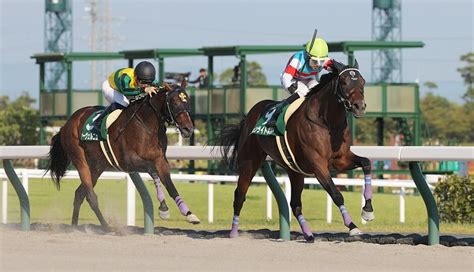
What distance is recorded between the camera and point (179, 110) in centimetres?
1127

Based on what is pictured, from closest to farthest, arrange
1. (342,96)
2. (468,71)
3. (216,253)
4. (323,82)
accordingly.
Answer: (216,253) → (342,96) → (323,82) → (468,71)

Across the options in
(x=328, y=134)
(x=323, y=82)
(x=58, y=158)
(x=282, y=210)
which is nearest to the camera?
(x=328, y=134)

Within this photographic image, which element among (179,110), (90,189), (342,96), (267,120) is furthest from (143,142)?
(342,96)

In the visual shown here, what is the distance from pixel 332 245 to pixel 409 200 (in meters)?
13.6

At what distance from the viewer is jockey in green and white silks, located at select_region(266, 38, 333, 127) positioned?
10.7 m

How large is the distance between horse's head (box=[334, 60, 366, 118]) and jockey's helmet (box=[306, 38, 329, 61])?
48cm

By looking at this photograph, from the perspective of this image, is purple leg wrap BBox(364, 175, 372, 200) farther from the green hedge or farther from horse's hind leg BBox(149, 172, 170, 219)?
the green hedge

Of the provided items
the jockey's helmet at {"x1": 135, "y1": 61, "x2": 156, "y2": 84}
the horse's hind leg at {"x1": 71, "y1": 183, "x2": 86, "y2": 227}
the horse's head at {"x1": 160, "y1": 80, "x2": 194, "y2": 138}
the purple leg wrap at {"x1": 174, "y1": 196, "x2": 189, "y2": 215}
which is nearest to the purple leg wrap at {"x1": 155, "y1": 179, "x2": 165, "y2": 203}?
the purple leg wrap at {"x1": 174, "y1": 196, "x2": 189, "y2": 215}

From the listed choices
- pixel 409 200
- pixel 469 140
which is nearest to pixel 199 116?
pixel 409 200

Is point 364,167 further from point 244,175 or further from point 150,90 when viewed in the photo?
point 150,90

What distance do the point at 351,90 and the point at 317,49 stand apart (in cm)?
80

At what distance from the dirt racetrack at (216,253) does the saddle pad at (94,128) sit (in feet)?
3.22

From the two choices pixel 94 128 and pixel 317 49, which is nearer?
pixel 317 49

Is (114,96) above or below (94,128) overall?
above
